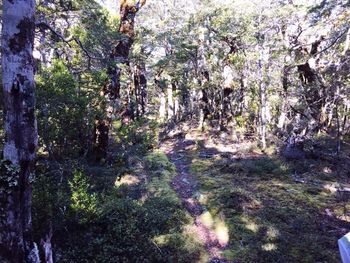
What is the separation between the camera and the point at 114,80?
11172mm

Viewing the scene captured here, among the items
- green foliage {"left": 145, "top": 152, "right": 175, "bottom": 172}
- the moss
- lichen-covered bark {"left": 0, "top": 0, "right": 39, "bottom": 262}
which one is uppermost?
lichen-covered bark {"left": 0, "top": 0, "right": 39, "bottom": 262}

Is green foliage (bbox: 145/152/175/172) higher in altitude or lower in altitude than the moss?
higher

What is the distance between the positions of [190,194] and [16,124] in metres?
7.07

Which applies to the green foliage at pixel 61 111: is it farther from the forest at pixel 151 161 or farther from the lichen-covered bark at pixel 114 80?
the lichen-covered bark at pixel 114 80

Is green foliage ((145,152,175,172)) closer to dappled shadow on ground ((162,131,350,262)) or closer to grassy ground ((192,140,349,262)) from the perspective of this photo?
dappled shadow on ground ((162,131,350,262))

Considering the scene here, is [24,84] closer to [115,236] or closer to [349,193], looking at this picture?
[115,236]

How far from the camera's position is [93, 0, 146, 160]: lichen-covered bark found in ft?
35.6

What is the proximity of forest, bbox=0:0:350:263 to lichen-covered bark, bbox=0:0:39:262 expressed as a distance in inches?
0.6

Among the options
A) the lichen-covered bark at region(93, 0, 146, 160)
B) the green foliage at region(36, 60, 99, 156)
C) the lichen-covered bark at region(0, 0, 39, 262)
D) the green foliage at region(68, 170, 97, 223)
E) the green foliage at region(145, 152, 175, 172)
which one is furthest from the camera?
the green foliage at region(145, 152, 175, 172)

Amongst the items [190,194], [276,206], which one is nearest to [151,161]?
[190,194]

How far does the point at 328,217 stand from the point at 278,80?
12968 millimetres

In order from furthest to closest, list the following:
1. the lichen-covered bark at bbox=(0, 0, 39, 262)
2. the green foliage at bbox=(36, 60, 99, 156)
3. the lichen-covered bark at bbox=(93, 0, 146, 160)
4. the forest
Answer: the lichen-covered bark at bbox=(93, 0, 146, 160)
the green foliage at bbox=(36, 60, 99, 156)
the forest
the lichen-covered bark at bbox=(0, 0, 39, 262)

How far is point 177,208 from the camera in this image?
858cm

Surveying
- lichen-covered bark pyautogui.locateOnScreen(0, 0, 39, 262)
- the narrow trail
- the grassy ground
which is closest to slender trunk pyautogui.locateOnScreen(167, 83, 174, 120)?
the narrow trail
